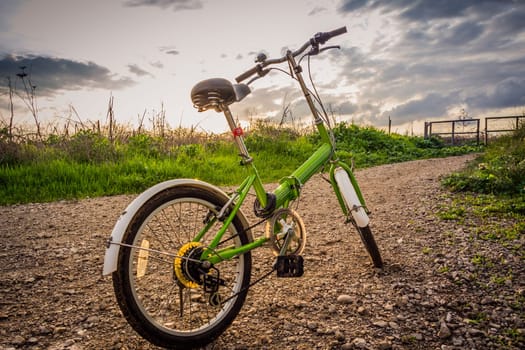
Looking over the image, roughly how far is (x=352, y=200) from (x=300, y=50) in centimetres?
127

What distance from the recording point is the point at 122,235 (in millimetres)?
2098

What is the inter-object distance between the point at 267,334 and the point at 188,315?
619 millimetres

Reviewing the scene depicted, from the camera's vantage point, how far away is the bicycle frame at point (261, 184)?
7.92ft

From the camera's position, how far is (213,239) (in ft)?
8.06

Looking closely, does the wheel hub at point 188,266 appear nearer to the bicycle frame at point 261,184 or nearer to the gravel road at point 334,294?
the bicycle frame at point 261,184

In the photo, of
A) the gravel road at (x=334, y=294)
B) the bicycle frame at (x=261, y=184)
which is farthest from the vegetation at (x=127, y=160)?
the bicycle frame at (x=261, y=184)

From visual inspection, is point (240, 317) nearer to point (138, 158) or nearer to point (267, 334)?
point (267, 334)

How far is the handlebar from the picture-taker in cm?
287

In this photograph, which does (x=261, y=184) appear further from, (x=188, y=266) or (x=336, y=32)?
(x=336, y=32)

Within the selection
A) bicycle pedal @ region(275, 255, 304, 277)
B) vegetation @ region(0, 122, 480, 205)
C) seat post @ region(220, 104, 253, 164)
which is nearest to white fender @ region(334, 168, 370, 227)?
bicycle pedal @ region(275, 255, 304, 277)

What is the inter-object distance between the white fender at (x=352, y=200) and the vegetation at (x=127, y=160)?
173 inches

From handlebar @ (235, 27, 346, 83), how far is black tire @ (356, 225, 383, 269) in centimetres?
Result: 151

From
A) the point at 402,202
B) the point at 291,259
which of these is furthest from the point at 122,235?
the point at 402,202

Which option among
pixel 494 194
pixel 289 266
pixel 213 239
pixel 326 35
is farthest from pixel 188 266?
pixel 494 194
